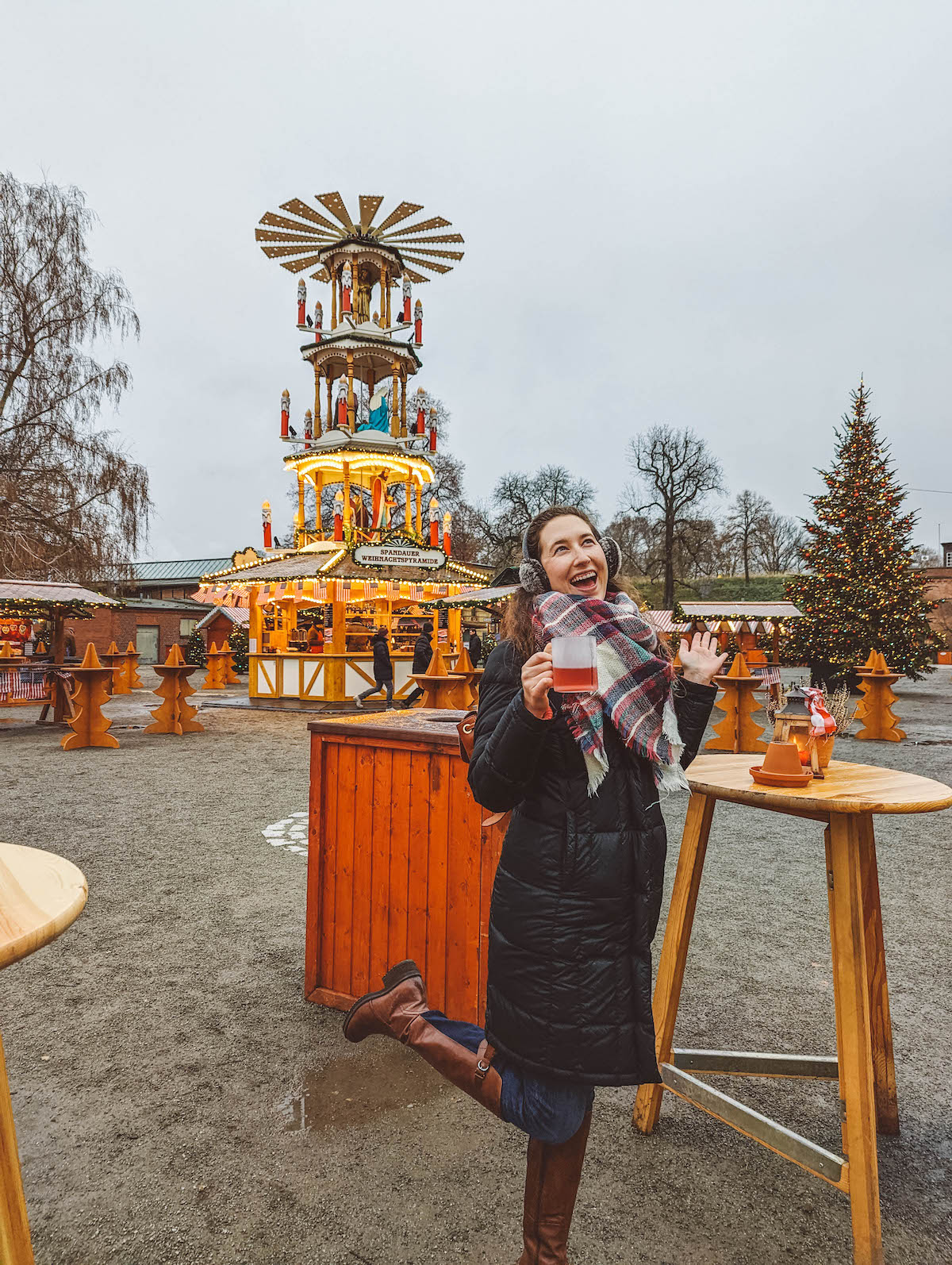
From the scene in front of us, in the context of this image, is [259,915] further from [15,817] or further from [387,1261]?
[15,817]

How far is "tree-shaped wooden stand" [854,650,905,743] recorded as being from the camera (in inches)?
408

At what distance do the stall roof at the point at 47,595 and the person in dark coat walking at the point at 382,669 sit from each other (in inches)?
195

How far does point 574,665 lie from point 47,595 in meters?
12.8

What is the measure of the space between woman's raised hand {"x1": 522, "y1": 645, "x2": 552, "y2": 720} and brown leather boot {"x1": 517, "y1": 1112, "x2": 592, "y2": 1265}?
954mm

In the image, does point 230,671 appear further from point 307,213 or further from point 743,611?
point 743,611

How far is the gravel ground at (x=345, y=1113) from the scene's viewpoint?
1863 mm

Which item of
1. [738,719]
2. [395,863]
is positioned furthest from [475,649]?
[395,863]

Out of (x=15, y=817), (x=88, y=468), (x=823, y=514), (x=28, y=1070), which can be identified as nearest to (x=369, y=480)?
(x=88, y=468)

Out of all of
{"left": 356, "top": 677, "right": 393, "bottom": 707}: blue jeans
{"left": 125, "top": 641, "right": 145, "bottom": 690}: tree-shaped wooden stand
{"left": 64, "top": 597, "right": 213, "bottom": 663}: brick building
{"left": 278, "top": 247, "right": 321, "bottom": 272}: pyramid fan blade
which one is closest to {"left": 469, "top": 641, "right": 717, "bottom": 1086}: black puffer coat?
{"left": 356, "top": 677, "right": 393, "bottom": 707}: blue jeans

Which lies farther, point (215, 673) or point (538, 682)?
point (215, 673)

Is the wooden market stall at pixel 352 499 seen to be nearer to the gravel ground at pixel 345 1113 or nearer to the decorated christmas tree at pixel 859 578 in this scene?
the decorated christmas tree at pixel 859 578

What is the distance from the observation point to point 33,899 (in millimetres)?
1272

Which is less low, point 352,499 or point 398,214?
point 398,214

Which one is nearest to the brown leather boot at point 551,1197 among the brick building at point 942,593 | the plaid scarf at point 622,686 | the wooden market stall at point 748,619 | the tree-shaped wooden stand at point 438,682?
the plaid scarf at point 622,686
